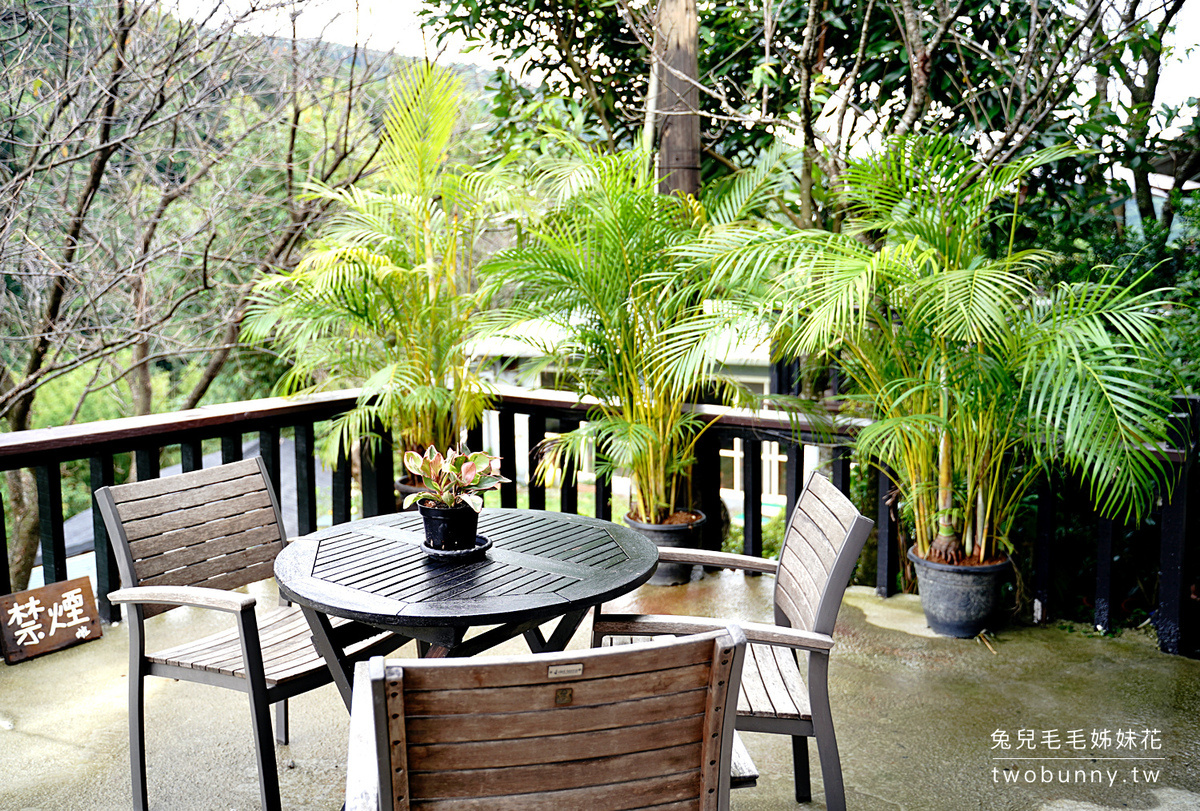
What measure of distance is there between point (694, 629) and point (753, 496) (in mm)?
2058

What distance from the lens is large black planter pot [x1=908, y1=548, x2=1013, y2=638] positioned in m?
3.16

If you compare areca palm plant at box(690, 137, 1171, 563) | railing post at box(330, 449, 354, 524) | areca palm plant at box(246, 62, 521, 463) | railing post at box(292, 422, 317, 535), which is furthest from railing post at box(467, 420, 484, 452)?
areca palm plant at box(690, 137, 1171, 563)

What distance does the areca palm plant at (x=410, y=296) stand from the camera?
377cm

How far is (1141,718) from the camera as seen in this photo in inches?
104

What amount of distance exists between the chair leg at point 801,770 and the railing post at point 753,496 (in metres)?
1.55

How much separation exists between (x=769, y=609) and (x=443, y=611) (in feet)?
6.91

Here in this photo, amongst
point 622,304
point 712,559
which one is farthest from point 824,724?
point 622,304

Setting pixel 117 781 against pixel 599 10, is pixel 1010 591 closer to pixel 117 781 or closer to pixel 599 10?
pixel 117 781

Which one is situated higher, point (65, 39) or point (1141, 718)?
point (65, 39)

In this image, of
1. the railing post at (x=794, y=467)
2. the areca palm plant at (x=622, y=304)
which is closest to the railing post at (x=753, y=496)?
the railing post at (x=794, y=467)

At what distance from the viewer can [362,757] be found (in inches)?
54.9

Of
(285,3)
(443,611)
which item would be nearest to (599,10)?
(285,3)

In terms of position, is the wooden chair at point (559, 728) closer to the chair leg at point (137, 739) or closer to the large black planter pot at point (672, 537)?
the chair leg at point (137, 739)

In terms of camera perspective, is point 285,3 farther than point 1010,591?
Yes
